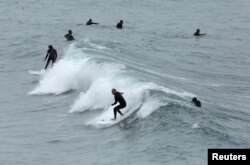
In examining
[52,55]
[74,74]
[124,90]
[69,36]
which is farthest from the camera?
[69,36]

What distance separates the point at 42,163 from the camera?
74.0 feet

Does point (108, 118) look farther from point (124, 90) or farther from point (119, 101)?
point (124, 90)

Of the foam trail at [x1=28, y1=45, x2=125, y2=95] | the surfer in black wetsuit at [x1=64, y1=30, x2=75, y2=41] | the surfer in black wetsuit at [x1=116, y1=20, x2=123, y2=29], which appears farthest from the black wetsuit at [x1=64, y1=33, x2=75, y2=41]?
the foam trail at [x1=28, y1=45, x2=125, y2=95]

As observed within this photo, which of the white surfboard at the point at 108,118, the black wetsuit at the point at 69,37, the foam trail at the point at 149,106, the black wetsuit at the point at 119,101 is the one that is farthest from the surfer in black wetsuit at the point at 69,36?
the black wetsuit at the point at 119,101

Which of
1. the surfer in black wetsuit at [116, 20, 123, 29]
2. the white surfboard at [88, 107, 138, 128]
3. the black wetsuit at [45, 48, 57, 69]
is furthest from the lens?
the surfer in black wetsuit at [116, 20, 123, 29]

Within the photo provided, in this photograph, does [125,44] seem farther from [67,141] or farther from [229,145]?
[229,145]

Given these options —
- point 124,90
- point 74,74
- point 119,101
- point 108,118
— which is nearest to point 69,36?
point 74,74

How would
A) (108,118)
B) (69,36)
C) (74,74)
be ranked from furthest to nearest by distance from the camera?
(69,36) → (74,74) → (108,118)

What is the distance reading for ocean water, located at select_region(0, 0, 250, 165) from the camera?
23031mm

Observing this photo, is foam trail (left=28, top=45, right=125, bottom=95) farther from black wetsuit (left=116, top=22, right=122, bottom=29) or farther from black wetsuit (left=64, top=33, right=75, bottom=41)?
black wetsuit (left=116, top=22, right=122, bottom=29)

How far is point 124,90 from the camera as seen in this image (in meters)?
30.0

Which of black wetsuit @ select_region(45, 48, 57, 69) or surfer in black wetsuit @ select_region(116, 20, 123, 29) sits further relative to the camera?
surfer in black wetsuit @ select_region(116, 20, 123, 29)

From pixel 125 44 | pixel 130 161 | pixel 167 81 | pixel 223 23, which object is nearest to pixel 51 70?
pixel 167 81

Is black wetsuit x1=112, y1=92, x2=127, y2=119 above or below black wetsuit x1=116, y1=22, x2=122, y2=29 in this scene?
above
